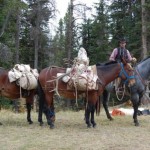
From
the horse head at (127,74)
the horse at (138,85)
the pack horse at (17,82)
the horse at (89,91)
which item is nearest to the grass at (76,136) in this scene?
the horse at (89,91)

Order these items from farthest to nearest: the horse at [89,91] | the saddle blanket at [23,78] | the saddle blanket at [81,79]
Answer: the saddle blanket at [23,78] < the horse at [89,91] < the saddle blanket at [81,79]

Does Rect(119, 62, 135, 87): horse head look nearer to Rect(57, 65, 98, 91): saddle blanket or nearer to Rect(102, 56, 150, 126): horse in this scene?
Rect(102, 56, 150, 126): horse

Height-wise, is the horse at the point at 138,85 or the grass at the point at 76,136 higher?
the horse at the point at 138,85

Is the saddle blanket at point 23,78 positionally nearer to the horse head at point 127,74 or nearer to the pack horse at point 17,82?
the pack horse at point 17,82

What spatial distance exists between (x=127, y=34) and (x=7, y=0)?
35.3 ft

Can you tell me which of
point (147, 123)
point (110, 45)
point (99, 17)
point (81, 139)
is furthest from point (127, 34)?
point (81, 139)

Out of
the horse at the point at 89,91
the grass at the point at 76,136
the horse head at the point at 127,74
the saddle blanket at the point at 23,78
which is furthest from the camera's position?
the saddle blanket at the point at 23,78

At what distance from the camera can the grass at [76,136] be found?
21.6 feet

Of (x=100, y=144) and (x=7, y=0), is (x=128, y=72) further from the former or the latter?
(x=7, y=0)

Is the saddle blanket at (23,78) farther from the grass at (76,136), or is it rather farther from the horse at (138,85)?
the horse at (138,85)

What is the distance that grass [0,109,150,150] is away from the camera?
659 cm

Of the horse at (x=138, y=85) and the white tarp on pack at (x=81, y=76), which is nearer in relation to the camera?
the white tarp on pack at (x=81, y=76)

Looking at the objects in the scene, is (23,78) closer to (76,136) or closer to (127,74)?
(76,136)

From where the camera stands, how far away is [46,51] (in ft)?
96.4
